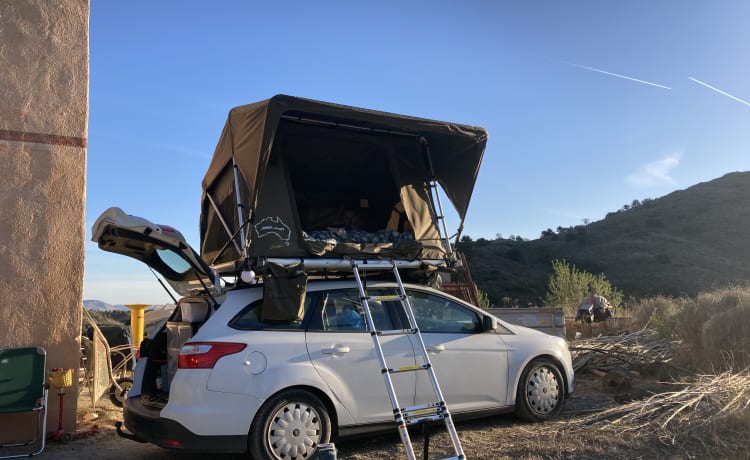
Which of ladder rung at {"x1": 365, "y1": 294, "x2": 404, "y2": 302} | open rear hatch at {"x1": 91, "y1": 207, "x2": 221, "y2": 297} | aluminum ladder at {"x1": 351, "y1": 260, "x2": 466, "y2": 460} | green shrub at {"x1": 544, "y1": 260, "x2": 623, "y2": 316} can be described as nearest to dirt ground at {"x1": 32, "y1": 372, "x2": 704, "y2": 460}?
aluminum ladder at {"x1": 351, "y1": 260, "x2": 466, "y2": 460}

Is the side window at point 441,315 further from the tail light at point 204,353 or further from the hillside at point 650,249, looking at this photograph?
the hillside at point 650,249

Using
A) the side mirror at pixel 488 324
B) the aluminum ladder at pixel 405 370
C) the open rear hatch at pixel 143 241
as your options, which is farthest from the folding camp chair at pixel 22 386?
the side mirror at pixel 488 324

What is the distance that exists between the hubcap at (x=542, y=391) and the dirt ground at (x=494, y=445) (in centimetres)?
20

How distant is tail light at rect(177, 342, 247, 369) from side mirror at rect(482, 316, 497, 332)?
2.69m

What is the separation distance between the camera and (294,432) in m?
4.87

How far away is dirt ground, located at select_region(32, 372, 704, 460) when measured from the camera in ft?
17.0

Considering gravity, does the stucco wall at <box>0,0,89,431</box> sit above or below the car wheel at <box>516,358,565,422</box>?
above

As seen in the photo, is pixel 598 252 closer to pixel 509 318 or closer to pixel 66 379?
pixel 509 318

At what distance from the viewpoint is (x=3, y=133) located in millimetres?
6602

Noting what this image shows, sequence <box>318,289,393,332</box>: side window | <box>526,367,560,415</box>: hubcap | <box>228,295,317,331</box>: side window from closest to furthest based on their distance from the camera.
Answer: <box>228,295,317,331</box>: side window < <box>318,289,393,332</box>: side window < <box>526,367,560,415</box>: hubcap

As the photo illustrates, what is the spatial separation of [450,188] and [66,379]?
5.07 metres

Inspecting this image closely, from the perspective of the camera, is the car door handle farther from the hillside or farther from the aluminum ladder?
the hillside

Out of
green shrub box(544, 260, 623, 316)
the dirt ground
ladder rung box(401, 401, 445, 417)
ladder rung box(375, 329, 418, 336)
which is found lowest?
the dirt ground

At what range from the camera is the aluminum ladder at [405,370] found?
4.63 metres
